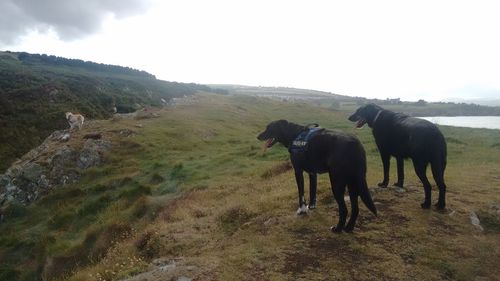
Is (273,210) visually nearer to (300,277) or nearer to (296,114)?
(300,277)

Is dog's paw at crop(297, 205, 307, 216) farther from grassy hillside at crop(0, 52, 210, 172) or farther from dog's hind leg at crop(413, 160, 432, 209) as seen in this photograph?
grassy hillside at crop(0, 52, 210, 172)

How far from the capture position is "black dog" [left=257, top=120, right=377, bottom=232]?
28.6 feet

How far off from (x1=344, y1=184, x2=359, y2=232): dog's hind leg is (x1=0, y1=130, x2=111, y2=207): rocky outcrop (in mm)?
21733

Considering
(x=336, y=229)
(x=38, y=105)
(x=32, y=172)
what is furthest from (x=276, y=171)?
(x=38, y=105)

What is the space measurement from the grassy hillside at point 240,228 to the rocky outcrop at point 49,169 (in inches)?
54.1

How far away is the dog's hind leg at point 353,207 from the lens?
8.87 m

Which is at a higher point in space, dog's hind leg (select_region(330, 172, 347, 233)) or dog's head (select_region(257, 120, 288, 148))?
dog's head (select_region(257, 120, 288, 148))

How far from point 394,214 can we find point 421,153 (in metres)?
1.65

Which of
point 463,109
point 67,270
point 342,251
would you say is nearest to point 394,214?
point 342,251

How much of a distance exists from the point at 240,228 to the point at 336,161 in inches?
124

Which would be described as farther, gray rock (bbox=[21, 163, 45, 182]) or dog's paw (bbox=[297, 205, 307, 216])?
gray rock (bbox=[21, 163, 45, 182])

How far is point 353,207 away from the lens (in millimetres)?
8984

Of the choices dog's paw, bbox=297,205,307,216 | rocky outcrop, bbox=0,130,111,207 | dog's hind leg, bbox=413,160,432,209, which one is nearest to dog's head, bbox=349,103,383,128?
dog's hind leg, bbox=413,160,432,209

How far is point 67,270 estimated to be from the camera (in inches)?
571
